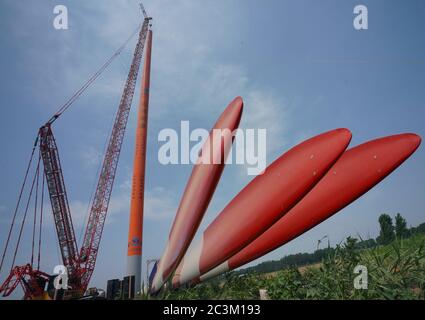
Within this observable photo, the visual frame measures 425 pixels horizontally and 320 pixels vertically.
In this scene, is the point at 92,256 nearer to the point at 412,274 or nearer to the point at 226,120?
the point at 226,120

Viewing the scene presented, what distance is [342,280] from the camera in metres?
6.84

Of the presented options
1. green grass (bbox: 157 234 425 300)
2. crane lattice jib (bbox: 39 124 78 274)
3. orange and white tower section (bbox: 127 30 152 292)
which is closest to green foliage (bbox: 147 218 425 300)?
green grass (bbox: 157 234 425 300)

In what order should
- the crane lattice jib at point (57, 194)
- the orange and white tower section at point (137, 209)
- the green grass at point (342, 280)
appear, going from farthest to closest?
the crane lattice jib at point (57, 194) < the orange and white tower section at point (137, 209) < the green grass at point (342, 280)

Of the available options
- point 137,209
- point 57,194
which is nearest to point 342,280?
point 137,209

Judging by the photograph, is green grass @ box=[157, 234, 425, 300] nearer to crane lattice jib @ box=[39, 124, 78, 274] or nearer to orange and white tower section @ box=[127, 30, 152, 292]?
orange and white tower section @ box=[127, 30, 152, 292]

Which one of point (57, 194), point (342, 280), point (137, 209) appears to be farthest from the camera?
point (57, 194)

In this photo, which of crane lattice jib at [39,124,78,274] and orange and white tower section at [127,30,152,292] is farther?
crane lattice jib at [39,124,78,274]

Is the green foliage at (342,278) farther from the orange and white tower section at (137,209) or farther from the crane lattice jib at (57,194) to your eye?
the crane lattice jib at (57,194)

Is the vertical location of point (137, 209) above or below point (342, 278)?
above

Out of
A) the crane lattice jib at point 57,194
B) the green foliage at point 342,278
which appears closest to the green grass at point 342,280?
the green foliage at point 342,278

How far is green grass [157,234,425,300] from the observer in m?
6.55

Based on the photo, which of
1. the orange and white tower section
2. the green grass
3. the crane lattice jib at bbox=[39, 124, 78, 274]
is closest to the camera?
the green grass

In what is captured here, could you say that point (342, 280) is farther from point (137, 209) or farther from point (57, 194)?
point (57, 194)

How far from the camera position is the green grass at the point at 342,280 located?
6547 mm
